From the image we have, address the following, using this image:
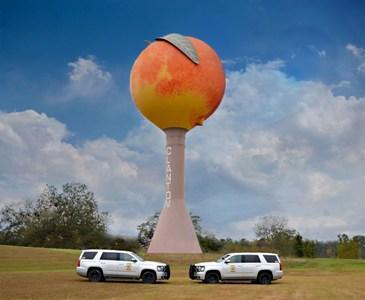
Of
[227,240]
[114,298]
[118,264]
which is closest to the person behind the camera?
[114,298]

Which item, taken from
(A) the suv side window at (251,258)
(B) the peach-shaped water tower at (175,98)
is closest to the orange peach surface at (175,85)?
(B) the peach-shaped water tower at (175,98)

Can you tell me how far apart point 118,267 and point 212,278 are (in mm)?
4433

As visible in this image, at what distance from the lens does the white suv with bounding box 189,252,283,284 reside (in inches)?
1141

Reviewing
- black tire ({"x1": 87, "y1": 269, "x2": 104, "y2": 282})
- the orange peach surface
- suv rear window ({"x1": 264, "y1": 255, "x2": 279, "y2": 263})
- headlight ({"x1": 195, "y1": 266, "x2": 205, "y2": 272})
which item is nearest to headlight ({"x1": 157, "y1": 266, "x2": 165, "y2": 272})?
headlight ({"x1": 195, "y1": 266, "x2": 205, "y2": 272})

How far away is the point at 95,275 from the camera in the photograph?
1134 inches

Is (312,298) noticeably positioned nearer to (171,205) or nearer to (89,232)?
(171,205)

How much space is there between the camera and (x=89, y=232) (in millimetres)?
81875

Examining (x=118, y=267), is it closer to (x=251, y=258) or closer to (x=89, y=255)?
(x=89, y=255)

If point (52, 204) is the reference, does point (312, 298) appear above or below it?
below

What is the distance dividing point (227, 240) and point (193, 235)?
40.4 metres

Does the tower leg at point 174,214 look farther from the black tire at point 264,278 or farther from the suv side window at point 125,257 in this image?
the suv side window at point 125,257

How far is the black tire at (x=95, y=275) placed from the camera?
94.4 feet

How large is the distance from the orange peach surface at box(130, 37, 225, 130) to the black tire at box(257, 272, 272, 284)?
24.0 meters

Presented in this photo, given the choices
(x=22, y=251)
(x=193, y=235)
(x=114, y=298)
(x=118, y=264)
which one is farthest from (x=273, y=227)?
(x=114, y=298)
